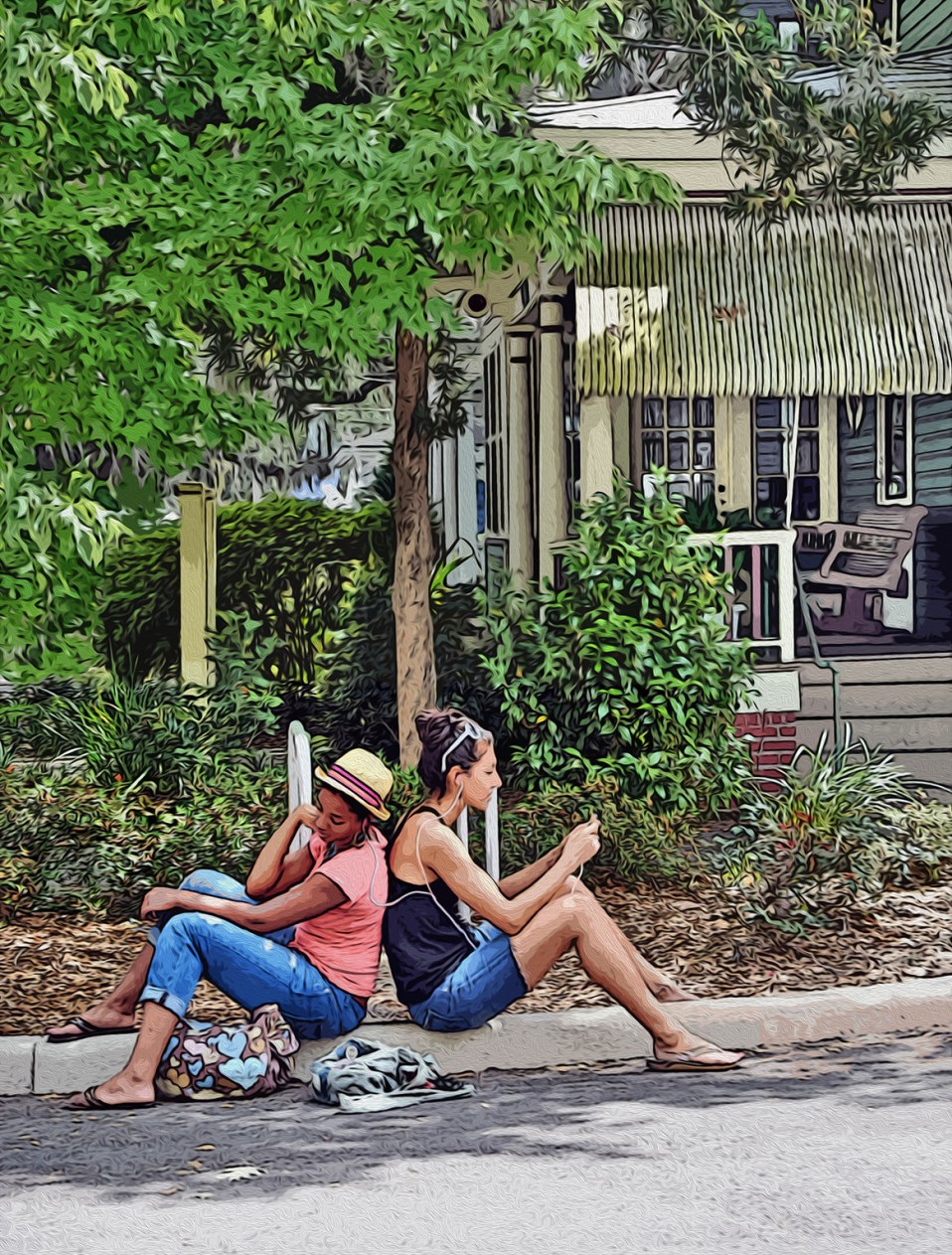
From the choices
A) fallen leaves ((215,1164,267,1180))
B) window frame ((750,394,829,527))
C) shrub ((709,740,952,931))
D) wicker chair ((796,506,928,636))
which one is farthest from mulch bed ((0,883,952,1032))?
window frame ((750,394,829,527))

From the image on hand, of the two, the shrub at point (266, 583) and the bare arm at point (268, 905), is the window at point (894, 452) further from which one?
the bare arm at point (268, 905)

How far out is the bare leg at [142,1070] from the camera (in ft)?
19.9

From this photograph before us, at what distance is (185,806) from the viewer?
30.7ft

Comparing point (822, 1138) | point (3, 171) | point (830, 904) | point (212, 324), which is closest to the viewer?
point (822, 1138)

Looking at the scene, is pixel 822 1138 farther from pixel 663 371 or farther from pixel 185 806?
pixel 663 371

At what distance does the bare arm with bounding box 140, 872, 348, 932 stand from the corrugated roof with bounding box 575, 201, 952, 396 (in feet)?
18.3

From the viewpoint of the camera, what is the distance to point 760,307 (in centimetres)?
1145

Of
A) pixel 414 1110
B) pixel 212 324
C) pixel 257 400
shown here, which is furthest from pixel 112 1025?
pixel 212 324

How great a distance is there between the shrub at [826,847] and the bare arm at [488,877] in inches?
73.5

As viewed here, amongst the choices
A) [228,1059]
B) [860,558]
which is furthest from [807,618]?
[228,1059]

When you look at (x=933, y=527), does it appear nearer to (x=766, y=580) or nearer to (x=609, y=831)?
(x=766, y=580)

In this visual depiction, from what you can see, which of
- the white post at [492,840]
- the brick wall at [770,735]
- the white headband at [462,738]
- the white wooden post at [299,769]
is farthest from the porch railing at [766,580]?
the white headband at [462,738]

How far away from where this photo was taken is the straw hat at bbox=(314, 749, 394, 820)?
636 cm

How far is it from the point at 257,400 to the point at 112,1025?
10.9ft
